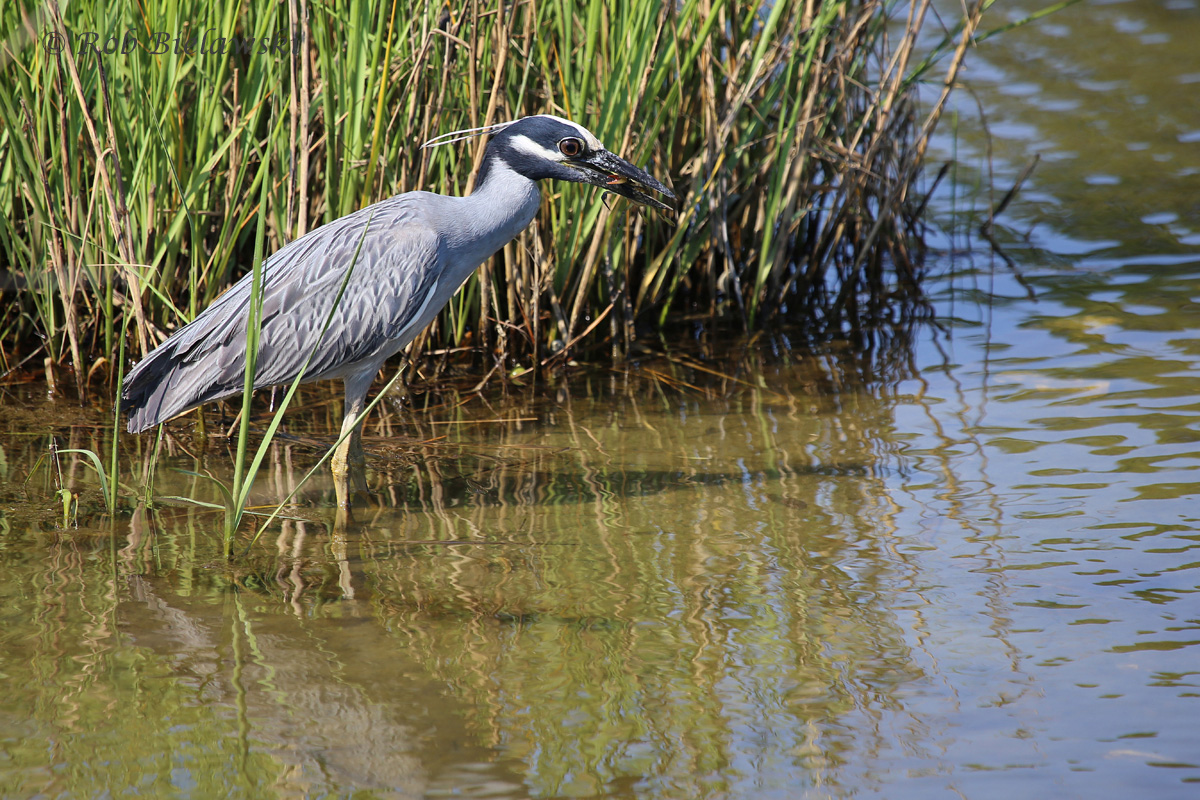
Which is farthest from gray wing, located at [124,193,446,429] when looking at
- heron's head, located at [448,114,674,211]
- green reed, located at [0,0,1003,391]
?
heron's head, located at [448,114,674,211]

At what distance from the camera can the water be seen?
2.68 m

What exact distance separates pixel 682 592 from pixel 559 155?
1591 mm

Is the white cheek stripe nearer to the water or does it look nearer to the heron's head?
the heron's head

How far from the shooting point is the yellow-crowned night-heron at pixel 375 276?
4051 millimetres

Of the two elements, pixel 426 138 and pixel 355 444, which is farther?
pixel 426 138

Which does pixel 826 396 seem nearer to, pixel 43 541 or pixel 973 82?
pixel 43 541

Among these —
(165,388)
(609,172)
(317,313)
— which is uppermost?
(609,172)

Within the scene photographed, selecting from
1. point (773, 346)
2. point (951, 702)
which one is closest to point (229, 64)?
point (773, 346)

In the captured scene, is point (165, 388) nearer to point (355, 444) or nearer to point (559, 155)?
point (355, 444)

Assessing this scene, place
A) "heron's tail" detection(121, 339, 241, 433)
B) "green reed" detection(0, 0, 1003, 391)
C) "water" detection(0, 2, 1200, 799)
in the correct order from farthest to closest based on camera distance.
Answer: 1. "green reed" detection(0, 0, 1003, 391)
2. "heron's tail" detection(121, 339, 241, 433)
3. "water" detection(0, 2, 1200, 799)

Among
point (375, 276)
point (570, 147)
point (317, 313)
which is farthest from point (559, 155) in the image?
point (317, 313)

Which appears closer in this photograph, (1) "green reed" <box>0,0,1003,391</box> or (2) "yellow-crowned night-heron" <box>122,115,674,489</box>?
(2) "yellow-crowned night-heron" <box>122,115,674,489</box>

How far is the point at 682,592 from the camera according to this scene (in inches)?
137

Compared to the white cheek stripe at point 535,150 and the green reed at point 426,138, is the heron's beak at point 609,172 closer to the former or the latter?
the white cheek stripe at point 535,150
